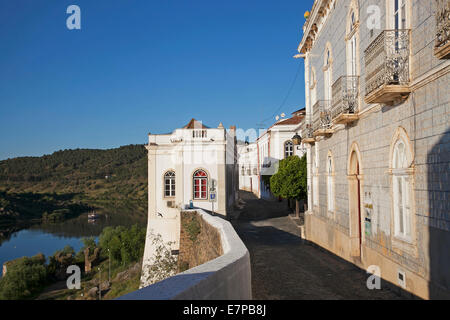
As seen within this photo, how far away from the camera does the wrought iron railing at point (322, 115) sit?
40.3ft

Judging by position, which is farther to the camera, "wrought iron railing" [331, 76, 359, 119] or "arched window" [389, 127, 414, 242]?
"wrought iron railing" [331, 76, 359, 119]

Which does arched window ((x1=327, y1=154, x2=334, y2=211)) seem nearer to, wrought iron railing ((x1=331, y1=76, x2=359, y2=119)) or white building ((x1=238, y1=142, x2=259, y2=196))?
wrought iron railing ((x1=331, y1=76, x2=359, y2=119))

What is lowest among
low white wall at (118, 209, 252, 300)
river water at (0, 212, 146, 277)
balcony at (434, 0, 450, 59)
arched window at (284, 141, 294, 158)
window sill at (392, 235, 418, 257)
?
river water at (0, 212, 146, 277)

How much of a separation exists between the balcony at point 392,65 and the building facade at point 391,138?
2 cm

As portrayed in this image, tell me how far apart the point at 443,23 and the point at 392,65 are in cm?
183

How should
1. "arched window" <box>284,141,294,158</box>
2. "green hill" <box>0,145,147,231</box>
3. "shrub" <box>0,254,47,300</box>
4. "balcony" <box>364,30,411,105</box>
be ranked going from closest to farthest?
"balcony" <box>364,30,411,105</box> → "arched window" <box>284,141,294,158</box> → "shrub" <box>0,254,47,300</box> → "green hill" <box>0,145,147,231</box>

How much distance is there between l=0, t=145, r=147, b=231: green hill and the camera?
100 m

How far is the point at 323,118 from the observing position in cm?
1242

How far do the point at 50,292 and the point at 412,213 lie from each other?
41441 mm

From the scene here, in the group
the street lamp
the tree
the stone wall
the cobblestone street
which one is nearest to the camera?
the cobblestone street

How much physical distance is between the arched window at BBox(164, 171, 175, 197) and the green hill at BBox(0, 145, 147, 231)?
231ft

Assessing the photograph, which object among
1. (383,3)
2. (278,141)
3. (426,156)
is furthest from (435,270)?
(278,141)

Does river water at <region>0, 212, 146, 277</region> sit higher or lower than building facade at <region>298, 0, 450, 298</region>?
lower

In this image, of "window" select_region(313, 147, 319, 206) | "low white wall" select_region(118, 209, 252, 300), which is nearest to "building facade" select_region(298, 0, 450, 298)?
"window" select_region(313, 147, 319, 206)
